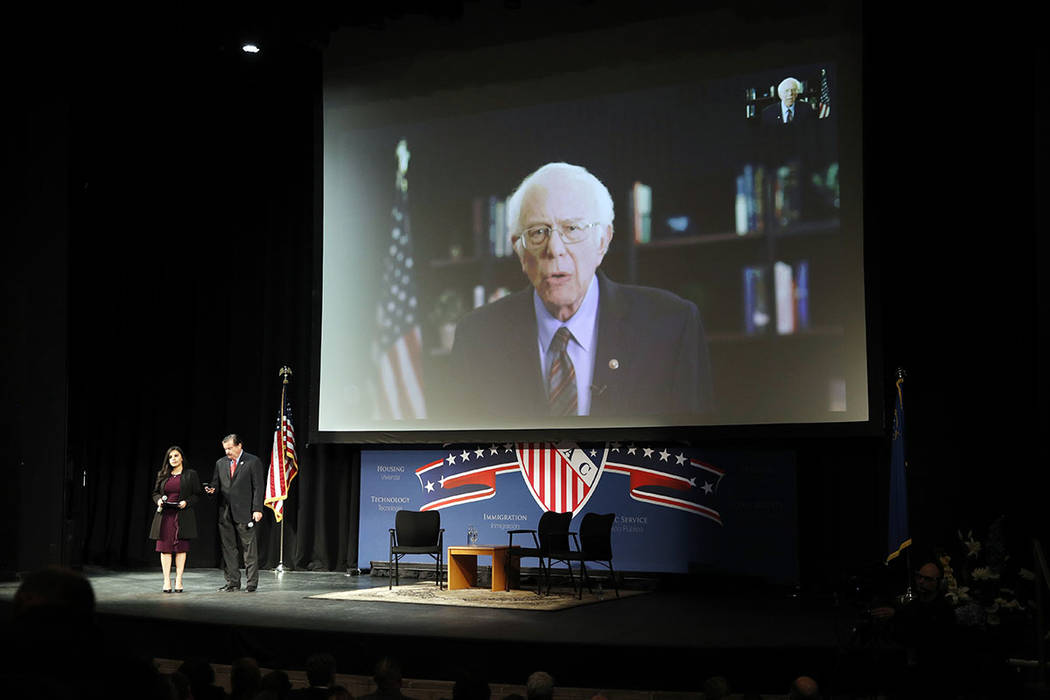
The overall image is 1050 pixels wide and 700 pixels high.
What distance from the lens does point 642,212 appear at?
9.30 meters

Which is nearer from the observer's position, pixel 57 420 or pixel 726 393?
pixel 726 393

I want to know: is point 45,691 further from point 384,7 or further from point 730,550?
point 384,7

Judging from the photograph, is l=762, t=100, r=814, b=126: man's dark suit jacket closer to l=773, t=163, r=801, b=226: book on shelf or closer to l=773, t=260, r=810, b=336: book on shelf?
l=773, t=163, r=801, b=226: book on shelf

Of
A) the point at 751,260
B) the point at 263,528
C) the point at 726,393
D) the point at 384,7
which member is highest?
the point at 384,7

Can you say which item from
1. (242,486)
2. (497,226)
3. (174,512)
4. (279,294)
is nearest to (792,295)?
(497,226)

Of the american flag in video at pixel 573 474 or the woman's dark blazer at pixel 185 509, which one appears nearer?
the woman's dark blazer at pixel 185 509

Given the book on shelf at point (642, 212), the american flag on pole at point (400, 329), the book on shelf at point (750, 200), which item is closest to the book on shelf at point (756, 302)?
the book on shelf at point (750, 200)

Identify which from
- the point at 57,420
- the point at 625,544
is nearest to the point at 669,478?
the point at 625,544

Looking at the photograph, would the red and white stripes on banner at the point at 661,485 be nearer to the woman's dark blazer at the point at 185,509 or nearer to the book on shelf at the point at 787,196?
the book on shelf at the point at 787,196

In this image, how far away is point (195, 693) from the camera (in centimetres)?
372

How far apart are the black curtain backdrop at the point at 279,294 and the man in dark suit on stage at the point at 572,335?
0.70 m

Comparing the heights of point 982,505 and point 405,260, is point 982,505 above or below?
below

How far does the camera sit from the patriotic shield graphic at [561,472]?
9.77 meters

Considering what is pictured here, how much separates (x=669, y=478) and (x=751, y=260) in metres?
2.05
